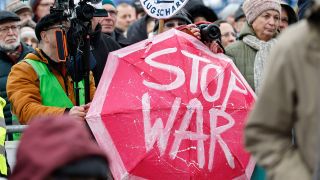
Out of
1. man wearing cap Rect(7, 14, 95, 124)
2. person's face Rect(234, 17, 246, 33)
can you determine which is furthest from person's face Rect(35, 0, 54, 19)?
man wearing cap Rect(7, 14, 95, 124)

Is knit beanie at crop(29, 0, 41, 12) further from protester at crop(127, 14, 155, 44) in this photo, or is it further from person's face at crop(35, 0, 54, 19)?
protester at crop(127, 14, 155, 44)

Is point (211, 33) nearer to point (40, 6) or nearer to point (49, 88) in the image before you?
point (49, 88)

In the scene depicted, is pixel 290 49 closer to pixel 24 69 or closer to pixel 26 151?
pixel 26 151

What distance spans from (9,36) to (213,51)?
303 centimetres

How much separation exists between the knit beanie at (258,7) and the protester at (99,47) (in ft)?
3.95

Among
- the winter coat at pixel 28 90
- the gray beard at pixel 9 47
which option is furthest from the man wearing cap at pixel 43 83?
the gray beard at pixel 9 47

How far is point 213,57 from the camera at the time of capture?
25.8 feet

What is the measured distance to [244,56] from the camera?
8.84 metres

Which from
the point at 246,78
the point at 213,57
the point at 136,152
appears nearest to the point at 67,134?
the point at 136,152

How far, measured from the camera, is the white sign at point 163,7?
8.67 m

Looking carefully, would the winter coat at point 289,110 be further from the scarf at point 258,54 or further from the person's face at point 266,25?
the person's face at point 266,25

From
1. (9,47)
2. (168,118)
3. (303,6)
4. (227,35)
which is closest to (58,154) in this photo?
(168,118)

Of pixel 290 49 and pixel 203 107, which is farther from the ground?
pixel 290 49

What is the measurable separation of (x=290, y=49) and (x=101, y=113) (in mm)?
3348
